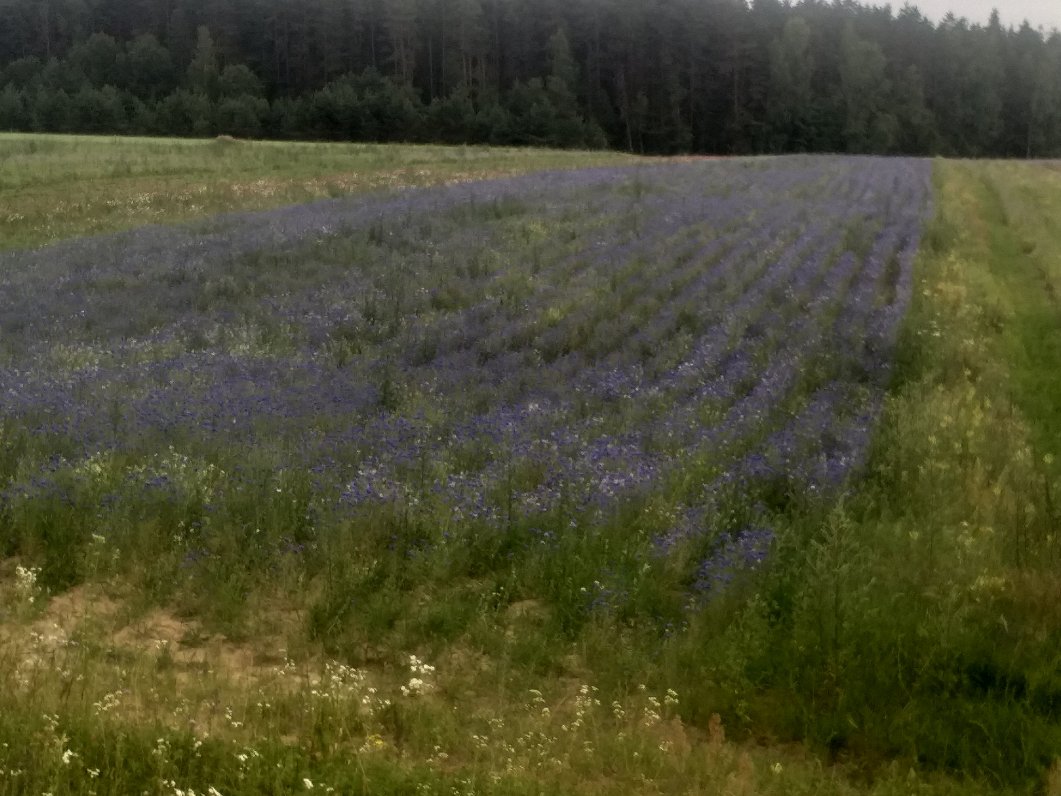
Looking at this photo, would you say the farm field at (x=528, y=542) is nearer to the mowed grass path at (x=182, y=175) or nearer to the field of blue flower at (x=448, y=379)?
the field of blue flower at (x=448, y=379)

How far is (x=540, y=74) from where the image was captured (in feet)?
273

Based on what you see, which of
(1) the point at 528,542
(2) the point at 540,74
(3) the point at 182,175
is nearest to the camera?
(1) the point at 528,542

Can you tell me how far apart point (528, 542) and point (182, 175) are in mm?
30064

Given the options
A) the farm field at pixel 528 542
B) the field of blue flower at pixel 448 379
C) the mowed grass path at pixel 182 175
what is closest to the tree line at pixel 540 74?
the mowed grass path at pixel 182 175

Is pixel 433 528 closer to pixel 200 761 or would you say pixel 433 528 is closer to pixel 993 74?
pixel 200 761

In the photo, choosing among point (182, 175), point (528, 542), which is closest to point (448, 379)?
point (528, 542)

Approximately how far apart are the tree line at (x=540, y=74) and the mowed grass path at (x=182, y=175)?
2523cm

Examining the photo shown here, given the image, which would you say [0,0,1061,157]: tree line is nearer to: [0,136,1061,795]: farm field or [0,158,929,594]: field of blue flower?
[0,158,929,594]: field of blue flower

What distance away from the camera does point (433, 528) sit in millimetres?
6379

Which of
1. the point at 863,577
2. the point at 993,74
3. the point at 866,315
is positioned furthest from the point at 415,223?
the point at 993,74

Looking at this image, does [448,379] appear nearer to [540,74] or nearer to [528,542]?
[528,542]

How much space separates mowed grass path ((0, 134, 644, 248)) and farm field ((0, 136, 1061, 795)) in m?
11.2

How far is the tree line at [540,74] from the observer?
70500mm

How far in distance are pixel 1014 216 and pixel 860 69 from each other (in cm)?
6094
